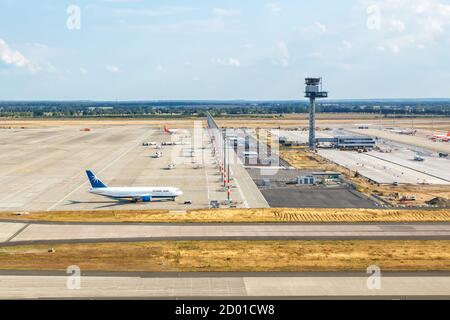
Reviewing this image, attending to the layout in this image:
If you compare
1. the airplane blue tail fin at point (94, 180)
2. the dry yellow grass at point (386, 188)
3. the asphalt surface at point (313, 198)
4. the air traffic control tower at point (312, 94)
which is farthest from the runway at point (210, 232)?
the air traffic control tower at point (312, 94)

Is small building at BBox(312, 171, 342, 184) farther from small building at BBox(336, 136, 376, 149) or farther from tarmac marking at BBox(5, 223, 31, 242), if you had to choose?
small building at BBox(336, 136, 376, 149)

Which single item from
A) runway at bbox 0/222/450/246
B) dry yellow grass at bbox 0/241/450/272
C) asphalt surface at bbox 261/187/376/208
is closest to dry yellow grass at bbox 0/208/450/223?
runway at bbox 0/222/450/246

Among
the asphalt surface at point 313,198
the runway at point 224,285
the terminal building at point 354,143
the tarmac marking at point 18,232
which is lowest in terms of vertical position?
the tarmac marking at point 18,232

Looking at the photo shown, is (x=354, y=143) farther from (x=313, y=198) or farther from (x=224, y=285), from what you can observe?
(x=224, y=285)

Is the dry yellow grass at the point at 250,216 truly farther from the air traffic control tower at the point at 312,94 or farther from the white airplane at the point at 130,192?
the air traffic control tower at the point at 312,94

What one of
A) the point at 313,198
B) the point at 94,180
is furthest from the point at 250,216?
the point at 94,180
